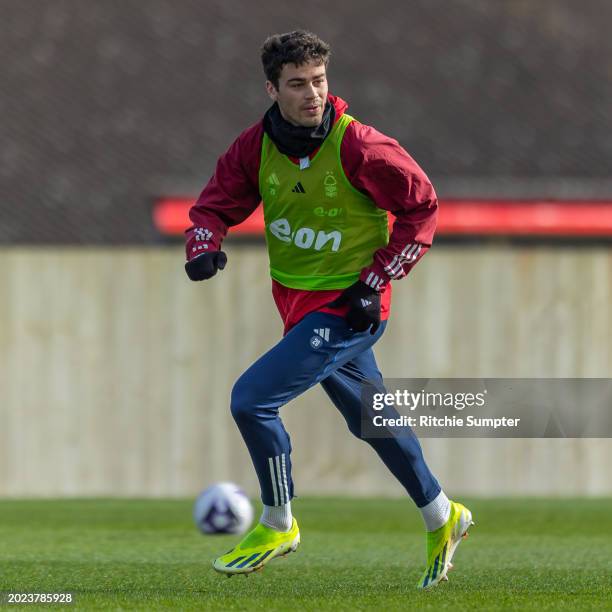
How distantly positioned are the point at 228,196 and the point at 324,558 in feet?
7.17

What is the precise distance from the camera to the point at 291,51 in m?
5.63

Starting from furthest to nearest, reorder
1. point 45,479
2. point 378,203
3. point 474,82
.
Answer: point 474,82
point 45,479
point 378,203

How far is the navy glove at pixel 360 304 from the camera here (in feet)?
18.7

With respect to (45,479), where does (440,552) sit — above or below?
above

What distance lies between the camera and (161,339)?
38.6 ft

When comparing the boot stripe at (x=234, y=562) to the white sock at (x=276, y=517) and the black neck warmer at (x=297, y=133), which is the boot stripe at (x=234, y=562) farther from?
the black neck warmer at (x=297, y=133)

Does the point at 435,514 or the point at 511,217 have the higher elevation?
the point at 511,217

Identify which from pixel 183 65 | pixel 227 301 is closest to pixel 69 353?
pixel 227 301

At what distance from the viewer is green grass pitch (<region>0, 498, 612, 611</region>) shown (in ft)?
18.2

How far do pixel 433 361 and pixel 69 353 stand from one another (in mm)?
2809

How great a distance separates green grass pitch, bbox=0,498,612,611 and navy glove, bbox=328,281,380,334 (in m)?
1.01

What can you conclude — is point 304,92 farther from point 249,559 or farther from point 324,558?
point 324,558

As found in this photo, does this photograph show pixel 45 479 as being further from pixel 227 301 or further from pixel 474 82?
pixel 474 82

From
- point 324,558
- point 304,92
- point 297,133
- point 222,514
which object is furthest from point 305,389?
point 222,514
